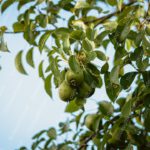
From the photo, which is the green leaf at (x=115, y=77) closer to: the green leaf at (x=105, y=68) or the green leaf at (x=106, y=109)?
the green leaf at (x=105, y=68)

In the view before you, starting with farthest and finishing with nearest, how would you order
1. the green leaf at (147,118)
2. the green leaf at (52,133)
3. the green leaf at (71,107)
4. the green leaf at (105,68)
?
the green leaf at (52,133), the green leaf at (71,107), the green leaf at (147,118), the green leaf at (105,68)

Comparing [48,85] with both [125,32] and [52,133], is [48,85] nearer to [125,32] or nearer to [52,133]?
[125,32]

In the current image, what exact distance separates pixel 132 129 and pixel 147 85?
528mm

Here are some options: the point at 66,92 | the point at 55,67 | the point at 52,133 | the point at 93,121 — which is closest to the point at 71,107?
the point at 93,121

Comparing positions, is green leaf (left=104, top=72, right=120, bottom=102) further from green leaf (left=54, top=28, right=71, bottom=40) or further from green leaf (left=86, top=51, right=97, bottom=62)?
green leaf (left=54, top=28, right=71, bottom=40)

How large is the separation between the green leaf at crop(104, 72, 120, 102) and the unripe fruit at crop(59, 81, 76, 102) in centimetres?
15

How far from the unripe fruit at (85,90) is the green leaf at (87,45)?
164 millimetres

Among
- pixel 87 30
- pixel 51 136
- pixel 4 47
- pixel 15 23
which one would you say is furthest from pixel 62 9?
pixel 51 136

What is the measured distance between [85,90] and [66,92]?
8 centimetres

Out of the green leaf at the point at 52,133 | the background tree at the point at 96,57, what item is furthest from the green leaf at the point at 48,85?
the green leaf at the point at 52,133

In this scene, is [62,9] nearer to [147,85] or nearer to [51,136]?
[147,85]

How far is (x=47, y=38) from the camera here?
193 centimetres

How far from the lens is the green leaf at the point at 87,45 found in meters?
1.77

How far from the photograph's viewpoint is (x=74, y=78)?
182 centimetres
